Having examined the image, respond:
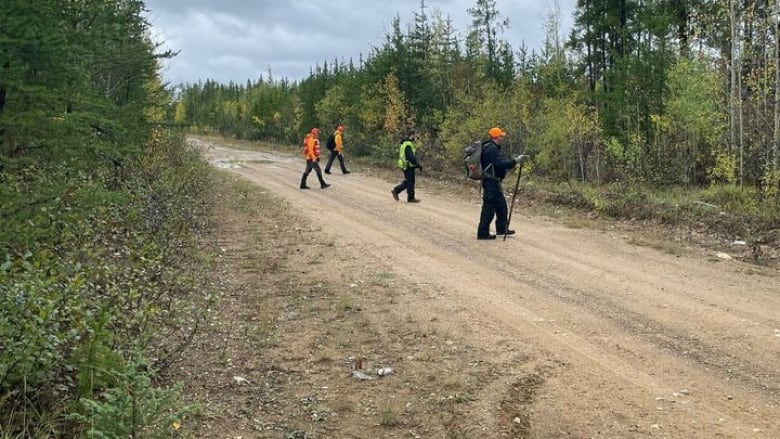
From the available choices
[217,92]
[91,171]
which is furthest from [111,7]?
[217,92]

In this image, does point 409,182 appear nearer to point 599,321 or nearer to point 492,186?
point 492,186

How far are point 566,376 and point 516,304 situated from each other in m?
2.16

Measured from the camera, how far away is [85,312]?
4555 mm

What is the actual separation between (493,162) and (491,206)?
81cm

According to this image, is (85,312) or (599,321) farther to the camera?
(599,321)

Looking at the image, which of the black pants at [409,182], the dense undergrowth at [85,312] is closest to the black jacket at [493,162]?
the black pants at [409,182]

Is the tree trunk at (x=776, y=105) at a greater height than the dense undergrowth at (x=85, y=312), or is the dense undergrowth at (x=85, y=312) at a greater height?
the tree trunk at (x=776, y=105)

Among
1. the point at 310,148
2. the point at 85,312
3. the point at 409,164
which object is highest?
the point at 310,148

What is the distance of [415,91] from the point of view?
32562 millimetres

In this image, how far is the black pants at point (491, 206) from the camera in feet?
38.2

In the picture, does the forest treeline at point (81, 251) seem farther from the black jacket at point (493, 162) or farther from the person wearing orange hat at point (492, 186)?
the black jacket at point (493, 162)

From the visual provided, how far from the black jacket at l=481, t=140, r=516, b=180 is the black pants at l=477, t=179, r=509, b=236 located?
138 millimetres

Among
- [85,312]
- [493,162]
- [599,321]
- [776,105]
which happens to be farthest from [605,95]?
[85,312]

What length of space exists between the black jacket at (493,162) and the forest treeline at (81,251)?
211 inches
